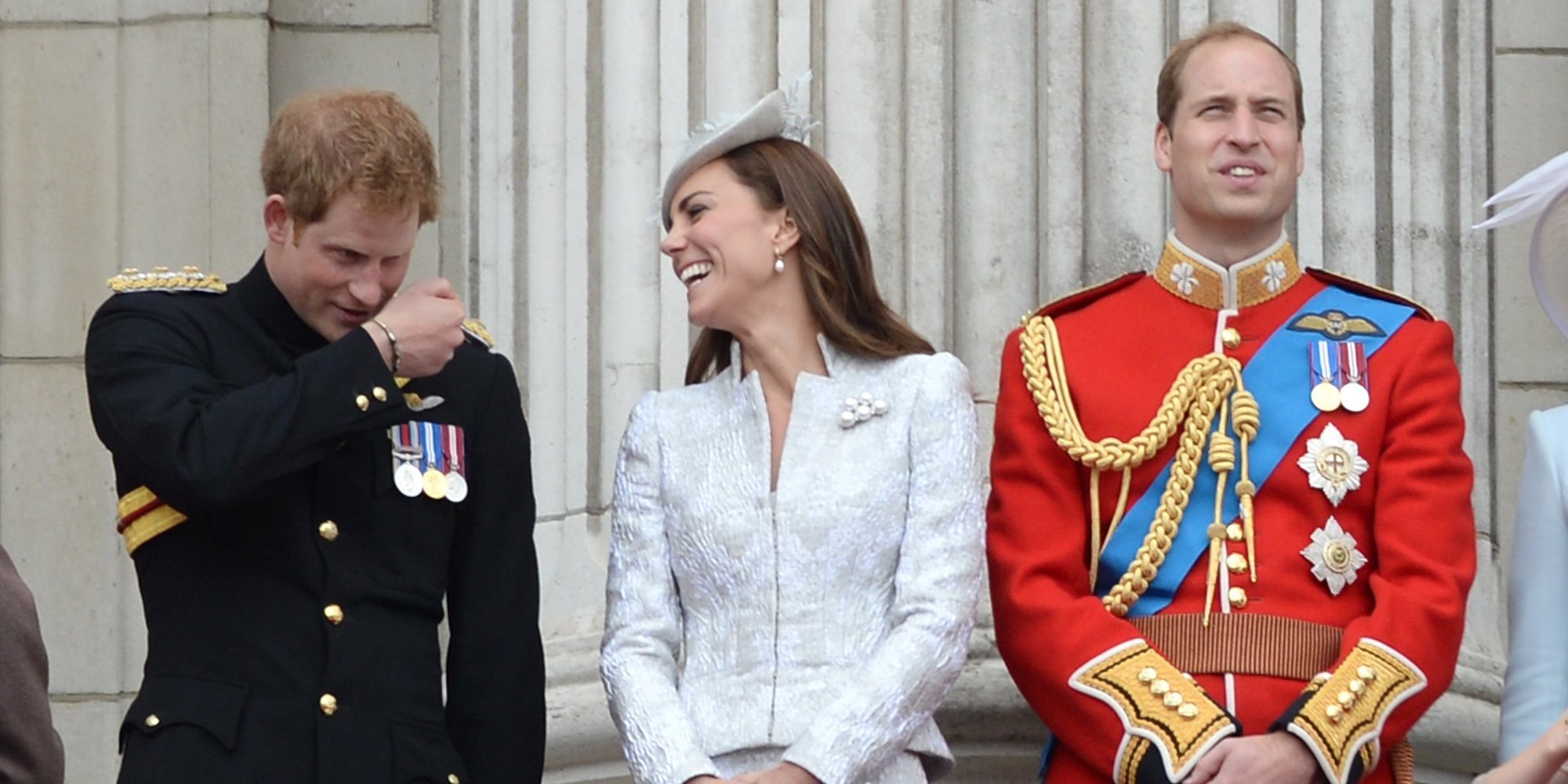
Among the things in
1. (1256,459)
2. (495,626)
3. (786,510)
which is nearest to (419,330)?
(495,626)

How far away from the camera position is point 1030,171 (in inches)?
233

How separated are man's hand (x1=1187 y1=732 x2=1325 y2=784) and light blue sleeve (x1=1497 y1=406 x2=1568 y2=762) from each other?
0.41 metres

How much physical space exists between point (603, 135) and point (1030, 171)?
0.85 metres

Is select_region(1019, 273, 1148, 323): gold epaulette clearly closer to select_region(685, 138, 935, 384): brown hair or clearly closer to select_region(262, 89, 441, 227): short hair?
select_region(685, 138, 935, 384): brown hair

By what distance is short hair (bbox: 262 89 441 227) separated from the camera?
14.4 feet

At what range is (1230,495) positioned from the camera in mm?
4766

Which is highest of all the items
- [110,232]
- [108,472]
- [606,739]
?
[110,232]

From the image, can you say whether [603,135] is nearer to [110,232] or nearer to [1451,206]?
[110,232]

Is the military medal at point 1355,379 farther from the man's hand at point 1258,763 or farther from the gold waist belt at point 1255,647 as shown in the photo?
the man's hand at point 1258,763

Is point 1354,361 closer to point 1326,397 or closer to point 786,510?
point 1326,397

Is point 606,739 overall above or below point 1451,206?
below

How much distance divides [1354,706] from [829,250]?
1.12m

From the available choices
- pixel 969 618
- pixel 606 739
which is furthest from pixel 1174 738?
pixel 606 739

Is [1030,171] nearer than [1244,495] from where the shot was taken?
No
